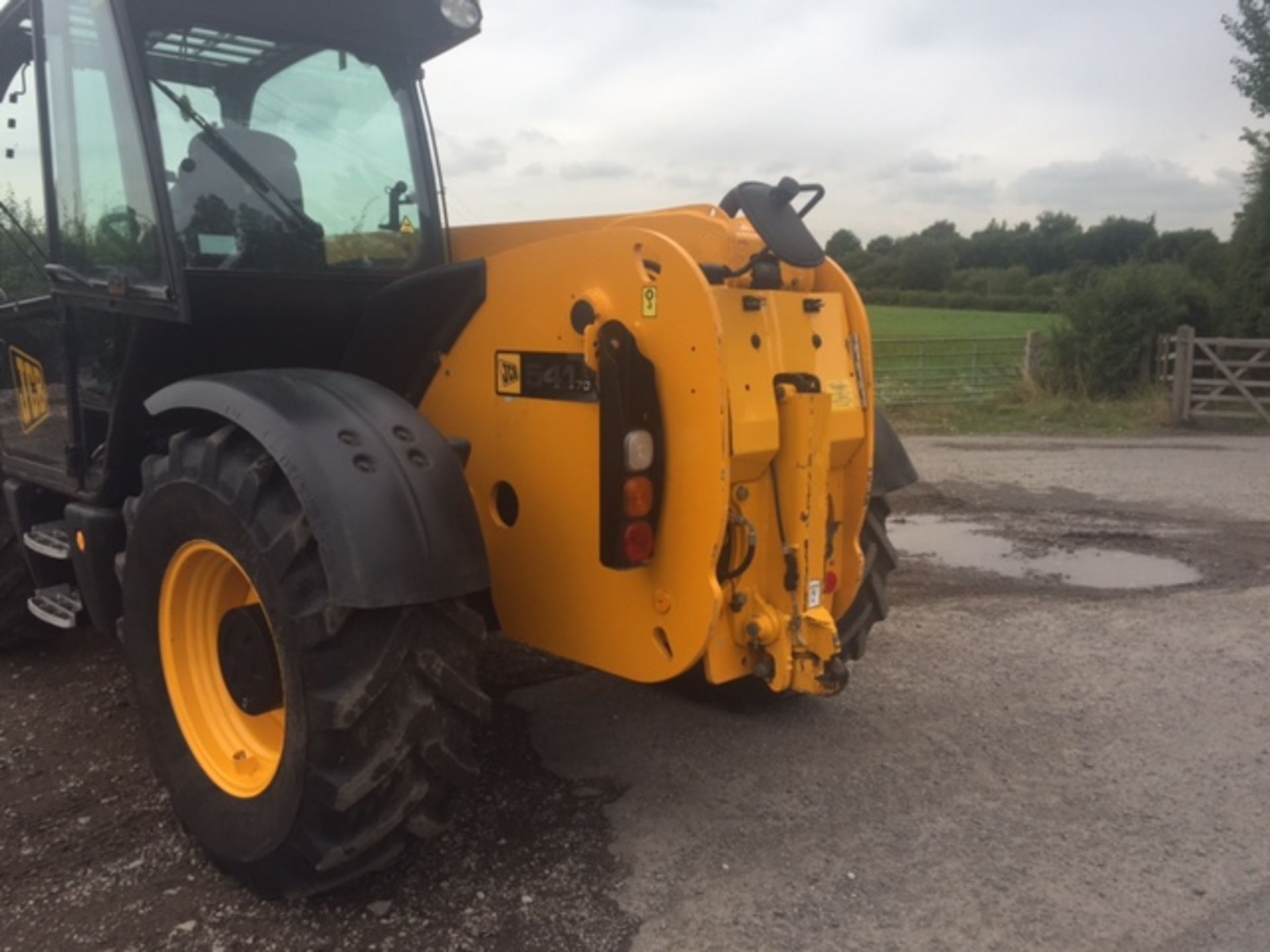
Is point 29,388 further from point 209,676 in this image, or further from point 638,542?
point 638,542

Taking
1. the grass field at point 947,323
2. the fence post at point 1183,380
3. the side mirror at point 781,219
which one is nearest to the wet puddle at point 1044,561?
the side mirror at point 781,219

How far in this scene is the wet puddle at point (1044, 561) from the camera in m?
6.21

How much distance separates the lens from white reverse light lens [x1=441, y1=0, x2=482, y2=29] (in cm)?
364

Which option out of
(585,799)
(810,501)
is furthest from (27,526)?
(810,501)

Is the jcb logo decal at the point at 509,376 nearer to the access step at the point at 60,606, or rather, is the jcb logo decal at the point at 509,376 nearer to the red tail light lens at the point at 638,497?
the red tail light lens at the point at 638,497

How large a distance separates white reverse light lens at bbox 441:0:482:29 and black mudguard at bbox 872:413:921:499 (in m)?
1.97

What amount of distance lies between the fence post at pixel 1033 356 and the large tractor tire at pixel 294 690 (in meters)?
16.8

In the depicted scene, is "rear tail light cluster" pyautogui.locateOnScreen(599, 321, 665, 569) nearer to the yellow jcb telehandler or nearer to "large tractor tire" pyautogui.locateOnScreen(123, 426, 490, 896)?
the yellow jcb telehandler

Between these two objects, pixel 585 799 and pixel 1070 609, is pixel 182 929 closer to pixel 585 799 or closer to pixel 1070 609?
pixel 585 799

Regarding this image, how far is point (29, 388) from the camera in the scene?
4246mm

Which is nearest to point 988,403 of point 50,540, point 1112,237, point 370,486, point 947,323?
point 50,540

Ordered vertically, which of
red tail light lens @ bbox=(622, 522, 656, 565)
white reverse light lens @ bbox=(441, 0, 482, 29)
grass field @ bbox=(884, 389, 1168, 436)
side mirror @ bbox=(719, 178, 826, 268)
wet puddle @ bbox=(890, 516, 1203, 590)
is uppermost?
white reverse light lens @ bbox=(441, 0, 482, 29)

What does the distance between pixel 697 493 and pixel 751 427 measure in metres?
0.23

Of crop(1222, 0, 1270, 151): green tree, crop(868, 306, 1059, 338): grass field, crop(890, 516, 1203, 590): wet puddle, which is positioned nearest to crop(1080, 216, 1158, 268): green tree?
crop(868, 306, 1059, 338): grass field
